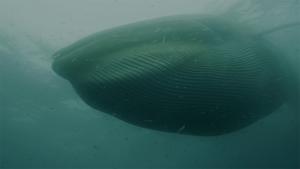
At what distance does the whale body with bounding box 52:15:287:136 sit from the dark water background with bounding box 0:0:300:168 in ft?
5.77

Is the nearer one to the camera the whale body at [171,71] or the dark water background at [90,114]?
the whale body at [171,71]

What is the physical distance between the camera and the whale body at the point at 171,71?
120 inches

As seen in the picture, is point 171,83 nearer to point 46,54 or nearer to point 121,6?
point 121,6

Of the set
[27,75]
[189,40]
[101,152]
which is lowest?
[101,152]

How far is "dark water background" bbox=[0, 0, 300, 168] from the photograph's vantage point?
12.0m

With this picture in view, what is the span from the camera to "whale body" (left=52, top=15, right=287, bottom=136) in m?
3.06

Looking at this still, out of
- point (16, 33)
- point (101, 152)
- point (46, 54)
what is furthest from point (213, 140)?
point (16, 33)

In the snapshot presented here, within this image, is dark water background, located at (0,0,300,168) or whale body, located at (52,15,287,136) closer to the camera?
whale body, located at (52,15,287,136)

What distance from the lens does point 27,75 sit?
2044cm

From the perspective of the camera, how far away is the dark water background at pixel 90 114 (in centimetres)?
1203

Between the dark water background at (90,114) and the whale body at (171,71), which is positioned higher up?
the whale body at (171,71)

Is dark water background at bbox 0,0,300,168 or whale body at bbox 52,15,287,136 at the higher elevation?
whale body at bbox 52,15,287,136

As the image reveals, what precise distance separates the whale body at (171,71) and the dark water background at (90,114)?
69.2 inches

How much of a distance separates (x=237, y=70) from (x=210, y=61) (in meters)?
0.36
